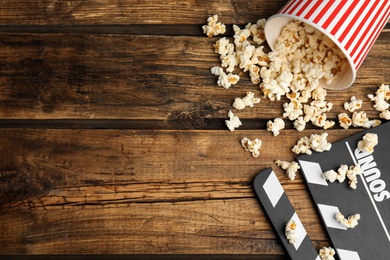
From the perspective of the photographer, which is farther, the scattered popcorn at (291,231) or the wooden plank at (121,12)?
the wooden plank at (121,12)

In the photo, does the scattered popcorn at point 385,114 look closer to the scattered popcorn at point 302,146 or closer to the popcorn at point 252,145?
the scattered popcorn at point 302,146

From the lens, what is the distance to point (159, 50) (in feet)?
3.23

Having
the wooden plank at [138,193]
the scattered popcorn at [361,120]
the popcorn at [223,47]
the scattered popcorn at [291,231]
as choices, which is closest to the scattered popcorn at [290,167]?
the wooden plank at [138,193]

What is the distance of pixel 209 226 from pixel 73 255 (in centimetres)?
42

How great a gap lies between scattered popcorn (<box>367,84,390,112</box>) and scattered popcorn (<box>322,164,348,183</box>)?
0.23 m

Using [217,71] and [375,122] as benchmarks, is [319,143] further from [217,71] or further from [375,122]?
[217,71]

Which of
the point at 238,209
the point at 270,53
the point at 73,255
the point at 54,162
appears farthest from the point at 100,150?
the point at 270,53

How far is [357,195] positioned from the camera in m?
0.92

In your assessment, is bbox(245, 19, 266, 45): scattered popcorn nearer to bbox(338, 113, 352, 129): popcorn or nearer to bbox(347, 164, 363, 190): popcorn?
bbox(338, 113, 352, 129): popcorn

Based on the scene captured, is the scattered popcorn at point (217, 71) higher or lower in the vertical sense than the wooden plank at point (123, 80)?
higher

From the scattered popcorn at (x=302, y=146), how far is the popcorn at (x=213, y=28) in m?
0.43

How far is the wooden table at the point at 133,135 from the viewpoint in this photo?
0.91 m

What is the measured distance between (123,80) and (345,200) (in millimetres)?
785

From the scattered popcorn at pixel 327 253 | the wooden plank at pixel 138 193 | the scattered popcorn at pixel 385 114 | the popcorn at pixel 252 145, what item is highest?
the scattered popcorn at pixel 385 114
